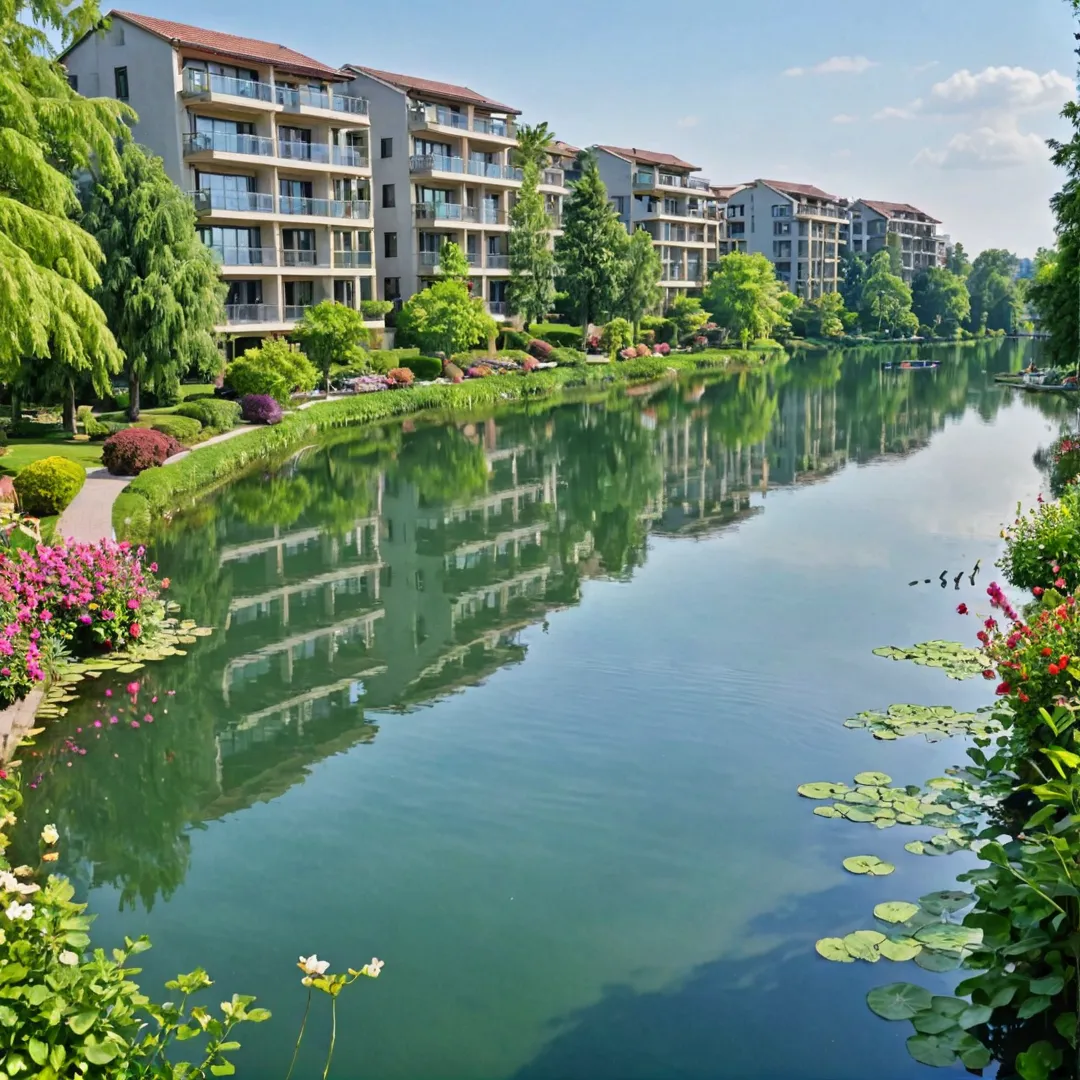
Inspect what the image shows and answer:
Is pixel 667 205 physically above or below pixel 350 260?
above

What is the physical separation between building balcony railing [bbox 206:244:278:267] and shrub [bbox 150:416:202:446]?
14.1m

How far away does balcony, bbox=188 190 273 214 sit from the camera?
148 ft

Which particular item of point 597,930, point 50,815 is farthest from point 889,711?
point 50,815

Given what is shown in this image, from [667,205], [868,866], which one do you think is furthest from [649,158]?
[868,866]

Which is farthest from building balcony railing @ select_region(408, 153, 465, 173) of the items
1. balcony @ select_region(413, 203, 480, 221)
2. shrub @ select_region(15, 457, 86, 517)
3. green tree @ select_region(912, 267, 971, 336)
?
green tree @ select_region(912, 267, 971, 336)

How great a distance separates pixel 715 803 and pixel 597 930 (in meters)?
2.68

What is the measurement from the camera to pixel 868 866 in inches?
402

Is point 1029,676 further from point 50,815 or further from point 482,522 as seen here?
point 482,522

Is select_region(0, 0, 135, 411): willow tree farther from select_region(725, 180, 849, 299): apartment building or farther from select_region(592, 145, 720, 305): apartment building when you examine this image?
select_region(725, 180, 849, 299): apartment building

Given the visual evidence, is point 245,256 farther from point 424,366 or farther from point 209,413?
point 209,413

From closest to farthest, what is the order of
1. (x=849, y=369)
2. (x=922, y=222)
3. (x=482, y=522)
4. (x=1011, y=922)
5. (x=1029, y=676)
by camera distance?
(x=1011, y=922), (x=1029, y=676), (x=482, y=522), (x=849, y=369), (x=922, y=222)

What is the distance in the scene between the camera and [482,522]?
26.1 meters

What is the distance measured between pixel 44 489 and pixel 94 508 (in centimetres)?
132

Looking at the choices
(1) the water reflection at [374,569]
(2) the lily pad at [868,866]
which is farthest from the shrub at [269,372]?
(2) the lily pad at [868,866]
